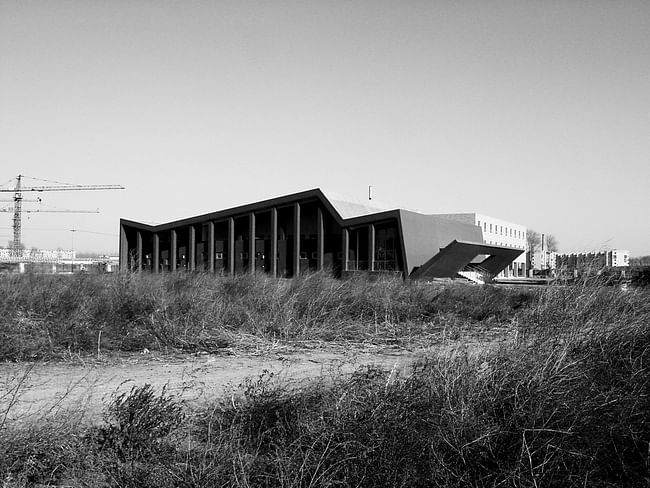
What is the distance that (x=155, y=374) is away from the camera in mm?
8781

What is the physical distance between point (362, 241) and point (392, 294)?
1016 inches

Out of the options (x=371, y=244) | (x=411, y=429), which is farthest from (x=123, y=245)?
(x=411, y=429)

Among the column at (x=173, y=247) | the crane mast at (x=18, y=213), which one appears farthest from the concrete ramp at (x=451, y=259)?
the crane mast at (x=18, y=213)

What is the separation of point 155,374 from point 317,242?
37.5 metres

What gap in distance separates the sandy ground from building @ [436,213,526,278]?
6428cm

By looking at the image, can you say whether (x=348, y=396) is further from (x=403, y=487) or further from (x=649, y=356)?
(x=649, y=356)

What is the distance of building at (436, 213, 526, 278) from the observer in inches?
2911

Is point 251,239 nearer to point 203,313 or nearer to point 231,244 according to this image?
point 231,244

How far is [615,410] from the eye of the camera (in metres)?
5.34

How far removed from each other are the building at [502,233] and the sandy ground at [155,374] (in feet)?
211

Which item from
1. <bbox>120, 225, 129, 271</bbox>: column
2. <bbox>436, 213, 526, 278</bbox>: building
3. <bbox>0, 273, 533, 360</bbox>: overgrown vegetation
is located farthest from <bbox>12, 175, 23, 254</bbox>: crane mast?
<bbox>0, 273, 533, 360</bbox>: overgrown vegetation

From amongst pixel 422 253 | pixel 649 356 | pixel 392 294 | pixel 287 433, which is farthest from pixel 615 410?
pixel 422 253

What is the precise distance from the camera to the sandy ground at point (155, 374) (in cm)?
648

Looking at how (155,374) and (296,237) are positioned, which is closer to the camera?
(155,374)
